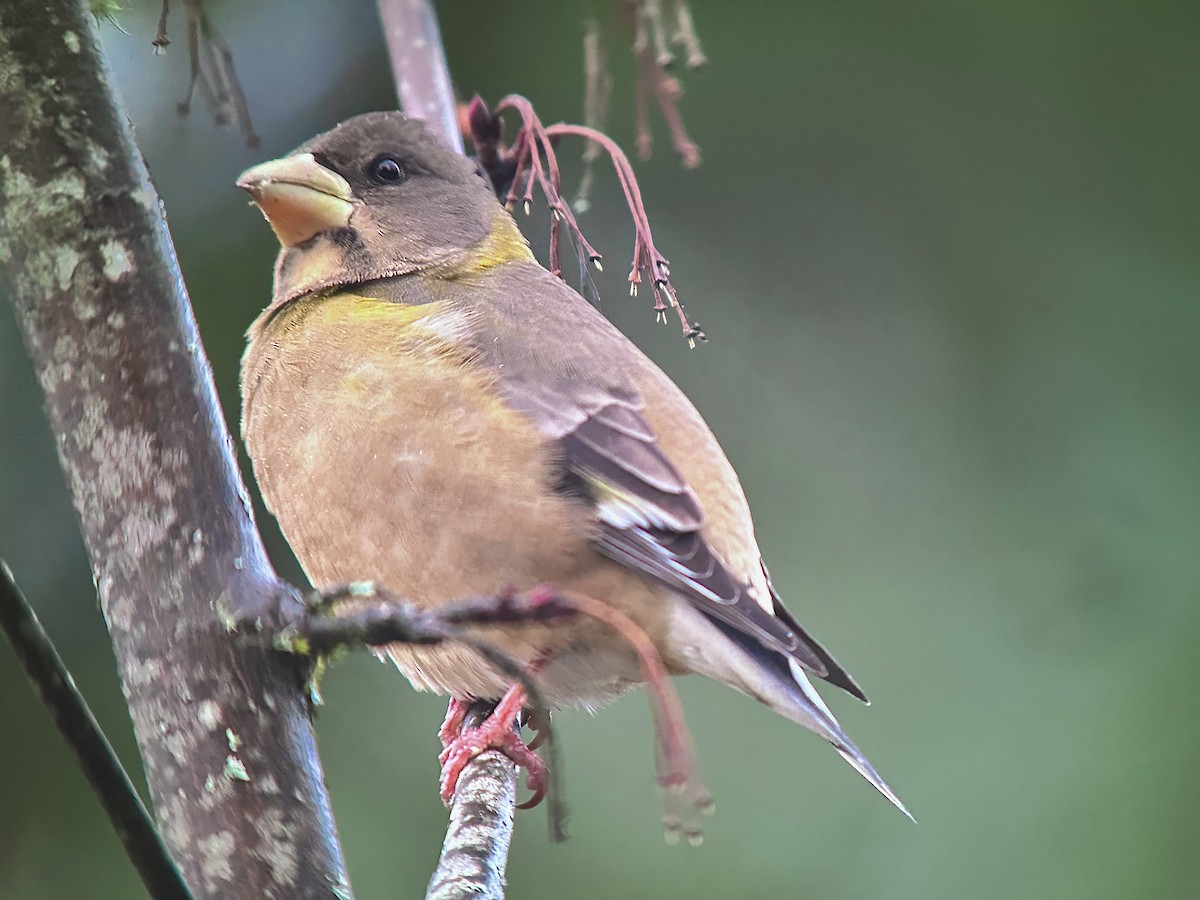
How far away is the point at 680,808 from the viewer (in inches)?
55.2

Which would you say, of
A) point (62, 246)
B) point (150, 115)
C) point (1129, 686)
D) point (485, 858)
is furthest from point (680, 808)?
point (150, 115)

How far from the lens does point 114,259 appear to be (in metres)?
1.64

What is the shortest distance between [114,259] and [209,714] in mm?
570

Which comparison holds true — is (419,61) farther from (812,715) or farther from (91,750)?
(91,750)

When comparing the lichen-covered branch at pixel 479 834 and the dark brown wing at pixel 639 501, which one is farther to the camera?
the dark brown wing at pixel 639 501

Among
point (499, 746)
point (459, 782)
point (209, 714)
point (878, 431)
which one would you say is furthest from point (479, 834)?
point (878, 431)

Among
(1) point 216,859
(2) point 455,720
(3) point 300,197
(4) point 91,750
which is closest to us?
(4) point 91,750

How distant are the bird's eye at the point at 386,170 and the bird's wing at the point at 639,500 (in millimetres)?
894

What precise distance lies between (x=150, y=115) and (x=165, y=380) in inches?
146

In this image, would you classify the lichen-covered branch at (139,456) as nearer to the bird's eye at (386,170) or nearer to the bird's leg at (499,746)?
the bird's leg at (499,746)

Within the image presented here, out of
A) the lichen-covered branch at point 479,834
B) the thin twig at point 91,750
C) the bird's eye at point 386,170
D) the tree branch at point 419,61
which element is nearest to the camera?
the thin twig at point 91,750

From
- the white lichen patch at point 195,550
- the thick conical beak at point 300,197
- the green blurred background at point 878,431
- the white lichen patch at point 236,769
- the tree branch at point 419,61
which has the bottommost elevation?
the green blurred background at point 878,431

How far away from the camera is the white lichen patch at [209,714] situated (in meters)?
1.60

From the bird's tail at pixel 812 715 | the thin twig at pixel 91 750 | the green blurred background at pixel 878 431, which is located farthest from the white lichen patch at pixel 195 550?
the green blurred background at pixel 878 431
